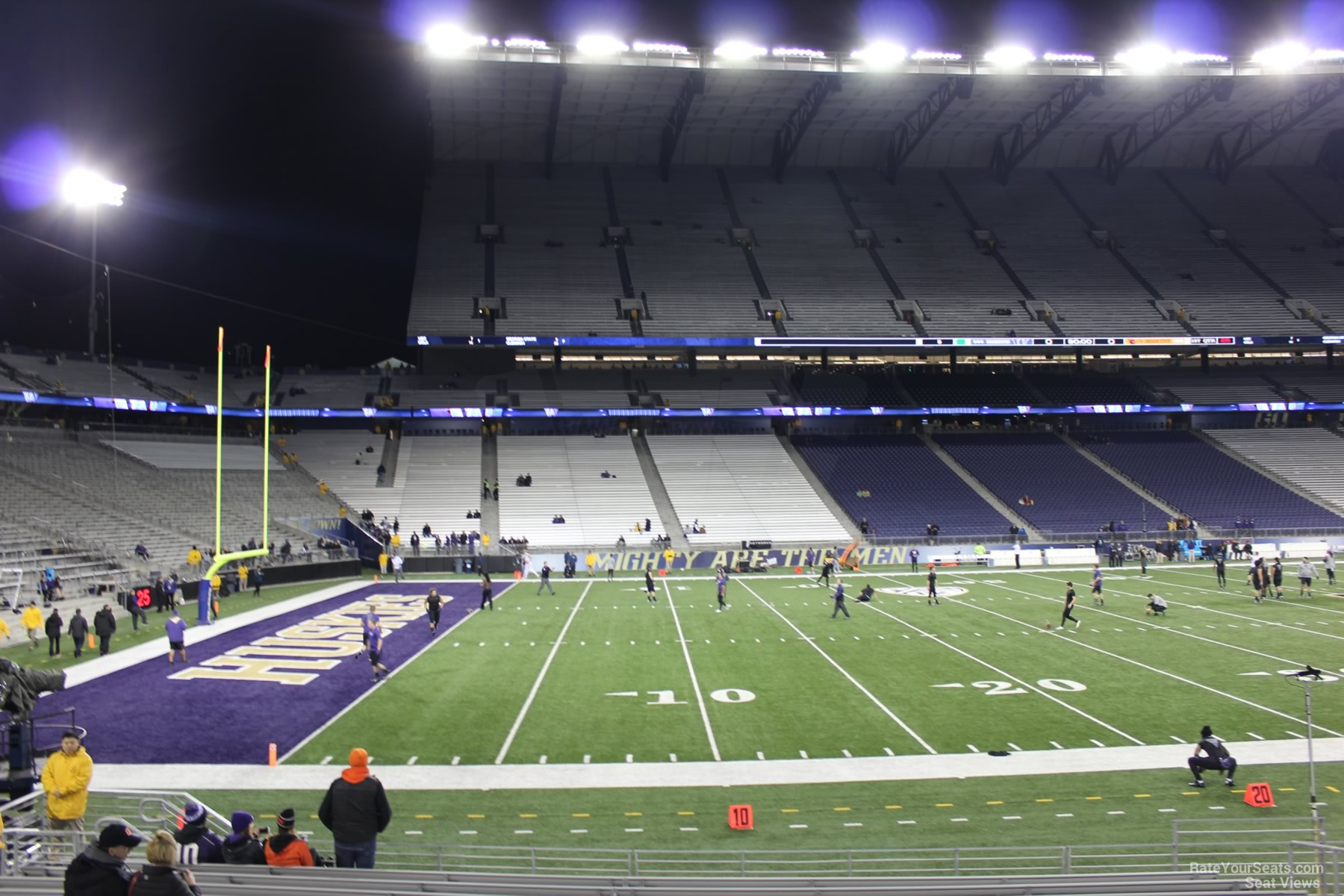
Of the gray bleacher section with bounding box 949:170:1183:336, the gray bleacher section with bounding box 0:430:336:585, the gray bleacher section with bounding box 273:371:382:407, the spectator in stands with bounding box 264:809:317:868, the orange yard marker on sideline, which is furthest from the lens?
the gray bleacher section with bounding box 949:170:1183:336

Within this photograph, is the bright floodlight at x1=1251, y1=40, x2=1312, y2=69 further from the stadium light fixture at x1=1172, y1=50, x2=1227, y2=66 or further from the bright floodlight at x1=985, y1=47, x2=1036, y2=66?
the bright floodlight at x1=985, y1=47, x2=1036, y2=66

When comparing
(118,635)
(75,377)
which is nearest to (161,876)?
(118,635)

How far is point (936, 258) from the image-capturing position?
55.2 metres

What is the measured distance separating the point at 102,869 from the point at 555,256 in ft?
168

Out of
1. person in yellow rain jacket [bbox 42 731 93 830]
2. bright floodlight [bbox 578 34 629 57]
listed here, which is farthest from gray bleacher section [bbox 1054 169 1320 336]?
person in yellow rain jacket [bbox 42 731 93 830]

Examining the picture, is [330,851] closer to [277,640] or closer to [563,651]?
[563,651]

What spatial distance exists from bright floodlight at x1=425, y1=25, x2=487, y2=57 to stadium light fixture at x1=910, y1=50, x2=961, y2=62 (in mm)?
21384

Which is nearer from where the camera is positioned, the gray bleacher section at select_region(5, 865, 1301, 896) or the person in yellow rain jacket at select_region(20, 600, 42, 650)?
the gray bleacher section at select_region(5, 865, 1301, 896)

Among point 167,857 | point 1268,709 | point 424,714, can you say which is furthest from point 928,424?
point 167,857

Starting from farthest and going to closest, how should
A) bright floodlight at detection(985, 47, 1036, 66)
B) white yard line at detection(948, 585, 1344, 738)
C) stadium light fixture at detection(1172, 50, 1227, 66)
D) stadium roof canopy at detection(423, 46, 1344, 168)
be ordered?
stadium roof canopy at detection(423, 46, 1344, 168), stadium light fixture at detection(1172, 50, 1227, 66), bright floodlight at detection(985, 47, 1036, 66), white yard line at detection(948, 585, 1344, 738)

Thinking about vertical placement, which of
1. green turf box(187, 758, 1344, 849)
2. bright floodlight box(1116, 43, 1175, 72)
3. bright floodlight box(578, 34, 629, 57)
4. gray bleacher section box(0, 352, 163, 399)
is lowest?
green turf box(187, 758, 1344, 849)

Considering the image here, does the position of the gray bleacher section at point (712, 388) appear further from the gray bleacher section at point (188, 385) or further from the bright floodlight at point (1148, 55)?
the bright floodlight at point (1148, 55)

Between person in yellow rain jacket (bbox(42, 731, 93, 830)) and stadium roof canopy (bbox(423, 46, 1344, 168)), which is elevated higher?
stadium roof canopy (bbox(423, 46, 1344, 168))

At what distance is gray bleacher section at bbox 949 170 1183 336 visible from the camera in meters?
50.6
